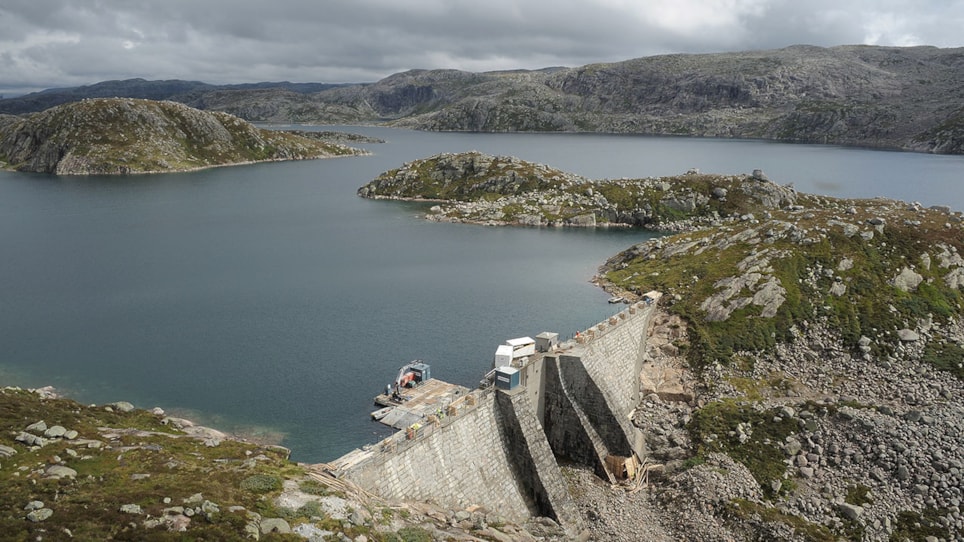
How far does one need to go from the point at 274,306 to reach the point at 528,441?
53.7 meters

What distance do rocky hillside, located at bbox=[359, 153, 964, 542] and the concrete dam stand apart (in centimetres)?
298

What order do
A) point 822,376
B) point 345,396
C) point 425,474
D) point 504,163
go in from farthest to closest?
point 504,163
point 822,376
point 345,396
point 425,474

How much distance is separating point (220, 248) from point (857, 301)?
115m

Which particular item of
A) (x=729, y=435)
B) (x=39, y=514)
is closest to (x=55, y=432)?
(x=39, y=514)

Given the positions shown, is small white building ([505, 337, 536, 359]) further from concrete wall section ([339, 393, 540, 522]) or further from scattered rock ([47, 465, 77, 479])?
scattered rock ([47, 465, 77, 479])

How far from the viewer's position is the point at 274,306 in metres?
83.9

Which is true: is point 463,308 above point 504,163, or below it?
below

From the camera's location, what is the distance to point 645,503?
148ft

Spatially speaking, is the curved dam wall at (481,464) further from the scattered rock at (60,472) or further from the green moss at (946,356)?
the green moss at (946,356)

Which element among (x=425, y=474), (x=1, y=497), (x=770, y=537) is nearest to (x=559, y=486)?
(x=425, y=474)

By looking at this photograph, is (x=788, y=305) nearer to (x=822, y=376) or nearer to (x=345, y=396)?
(x=822, y=376)

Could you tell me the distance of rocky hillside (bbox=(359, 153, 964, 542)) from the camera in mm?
42719

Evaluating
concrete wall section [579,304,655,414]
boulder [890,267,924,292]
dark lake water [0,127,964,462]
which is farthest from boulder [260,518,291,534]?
boulder [890,267,924,292]

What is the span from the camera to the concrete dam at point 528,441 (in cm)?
3659
